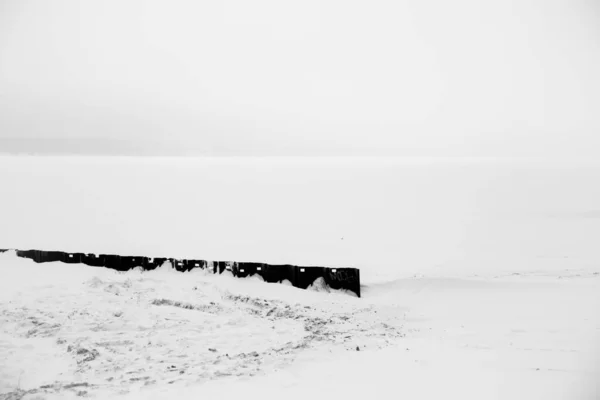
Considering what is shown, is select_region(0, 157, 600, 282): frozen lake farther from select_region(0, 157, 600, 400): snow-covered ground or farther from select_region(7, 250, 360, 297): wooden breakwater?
select_region(7, 250, 360, 297): wooden breakwater

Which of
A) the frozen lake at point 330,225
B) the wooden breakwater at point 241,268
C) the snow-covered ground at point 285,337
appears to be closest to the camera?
the snow-covered ground at point 285,337

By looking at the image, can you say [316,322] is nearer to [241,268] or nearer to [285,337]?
Result: [285,337]

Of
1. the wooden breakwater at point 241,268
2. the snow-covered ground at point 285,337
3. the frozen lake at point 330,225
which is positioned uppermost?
the frozen lake at point 330,225

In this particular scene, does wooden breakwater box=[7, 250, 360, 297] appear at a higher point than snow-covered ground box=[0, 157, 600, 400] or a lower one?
higher

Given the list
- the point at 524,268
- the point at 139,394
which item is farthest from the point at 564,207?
the point at 139,394

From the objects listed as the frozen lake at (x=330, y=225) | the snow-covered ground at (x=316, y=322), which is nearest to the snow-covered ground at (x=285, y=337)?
the snow-covered ground at (x=316, y=322)

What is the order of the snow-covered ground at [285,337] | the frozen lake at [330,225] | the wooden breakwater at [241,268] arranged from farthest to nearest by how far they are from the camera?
the frozen lake at [330,225]
the wooden breakwater at [241,268]
the snow-covered ground at [285,337]

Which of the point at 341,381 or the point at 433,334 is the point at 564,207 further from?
the point at 341,381

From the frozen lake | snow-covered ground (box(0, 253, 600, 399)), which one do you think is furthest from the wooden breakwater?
the frozen lake

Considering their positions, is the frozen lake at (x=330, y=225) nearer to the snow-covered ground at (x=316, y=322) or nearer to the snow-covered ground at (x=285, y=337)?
the snow-covered ground at (x=316, y=322)

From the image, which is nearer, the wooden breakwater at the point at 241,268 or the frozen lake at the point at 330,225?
the wooden breakwater at the point at 241,268

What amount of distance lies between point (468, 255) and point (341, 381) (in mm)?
7019

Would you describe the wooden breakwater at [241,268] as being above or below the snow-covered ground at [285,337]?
above

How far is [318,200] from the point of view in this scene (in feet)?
64.9
